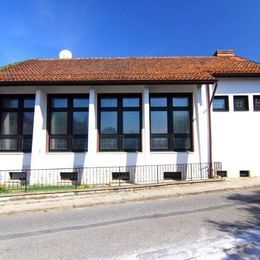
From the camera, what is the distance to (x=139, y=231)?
22.7ft

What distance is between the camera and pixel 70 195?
38.7 ft

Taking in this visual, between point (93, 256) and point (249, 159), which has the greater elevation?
point (249, 159)

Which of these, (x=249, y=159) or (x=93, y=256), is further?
(x=249, y=159)

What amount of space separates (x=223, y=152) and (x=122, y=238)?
1098cm

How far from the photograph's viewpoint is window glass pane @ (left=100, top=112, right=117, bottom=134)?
53.6 ft

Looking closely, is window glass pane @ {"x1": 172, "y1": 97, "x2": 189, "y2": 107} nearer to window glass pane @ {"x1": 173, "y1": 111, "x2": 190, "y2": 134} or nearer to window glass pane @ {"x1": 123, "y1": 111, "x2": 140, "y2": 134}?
window glass pane @ {"x1": 173, "y1": 111, "x2": 190, "y2": 134}

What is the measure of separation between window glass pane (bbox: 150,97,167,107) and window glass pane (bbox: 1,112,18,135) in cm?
718

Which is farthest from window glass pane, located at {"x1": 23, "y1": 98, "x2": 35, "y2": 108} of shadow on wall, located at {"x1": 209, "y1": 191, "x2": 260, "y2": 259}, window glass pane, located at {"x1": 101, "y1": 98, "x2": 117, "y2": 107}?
shadow on wall, located at {"x1": 209, "y1": 191, "x2": 260, "y2": 259}

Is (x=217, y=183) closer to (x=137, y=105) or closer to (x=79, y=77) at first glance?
(x=137, y=105)

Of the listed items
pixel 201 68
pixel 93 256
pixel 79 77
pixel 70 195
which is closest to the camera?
pixel 93 256

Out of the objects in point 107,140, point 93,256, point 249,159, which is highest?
point 107,140

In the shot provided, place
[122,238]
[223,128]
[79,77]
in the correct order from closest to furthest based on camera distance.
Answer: [122,238], [79,77], [223,128]

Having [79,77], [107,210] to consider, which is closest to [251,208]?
[107,210]

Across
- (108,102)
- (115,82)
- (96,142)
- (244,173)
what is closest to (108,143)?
(96,142)
